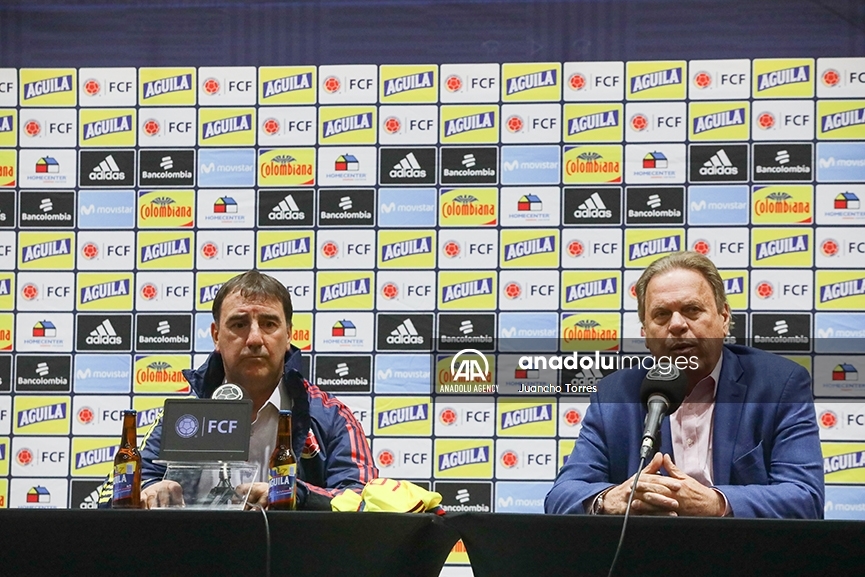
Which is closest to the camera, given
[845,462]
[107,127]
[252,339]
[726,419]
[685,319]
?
[726,419]

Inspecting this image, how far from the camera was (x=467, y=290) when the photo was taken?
155 inches

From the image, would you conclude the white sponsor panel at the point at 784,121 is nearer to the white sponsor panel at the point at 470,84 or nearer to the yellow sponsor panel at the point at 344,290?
the white sponsor panel at the point at 470,84

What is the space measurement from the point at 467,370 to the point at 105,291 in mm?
1572

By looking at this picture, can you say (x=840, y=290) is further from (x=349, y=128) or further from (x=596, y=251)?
(x=349, y=128)

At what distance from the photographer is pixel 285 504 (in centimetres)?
186

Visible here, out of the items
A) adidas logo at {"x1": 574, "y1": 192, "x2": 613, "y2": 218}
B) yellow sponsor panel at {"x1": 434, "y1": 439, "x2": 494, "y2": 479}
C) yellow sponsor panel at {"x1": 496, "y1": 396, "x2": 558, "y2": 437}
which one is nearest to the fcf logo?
yellow sponsor panel at {"x1": 496, "y1": 396, "x2": 558, "y2": 437}

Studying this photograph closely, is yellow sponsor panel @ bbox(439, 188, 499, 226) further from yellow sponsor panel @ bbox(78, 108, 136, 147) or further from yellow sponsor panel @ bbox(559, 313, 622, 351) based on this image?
yellow sponsor panel @ bbox(78, 108, 136, 147)

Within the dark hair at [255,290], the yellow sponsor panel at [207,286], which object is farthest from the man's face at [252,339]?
the yellow sponsor panel at [207,286]

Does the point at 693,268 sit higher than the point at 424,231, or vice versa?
the point at 424,231

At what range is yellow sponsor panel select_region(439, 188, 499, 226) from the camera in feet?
12.9

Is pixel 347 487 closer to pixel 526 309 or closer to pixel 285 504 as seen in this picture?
pixel 285 504

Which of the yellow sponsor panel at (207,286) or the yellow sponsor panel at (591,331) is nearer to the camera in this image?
the yellow sponsor panel at (591,331)

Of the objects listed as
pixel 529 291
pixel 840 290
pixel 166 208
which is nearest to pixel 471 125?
pixel 529 291

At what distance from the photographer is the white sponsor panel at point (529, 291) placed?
3.91 metres
